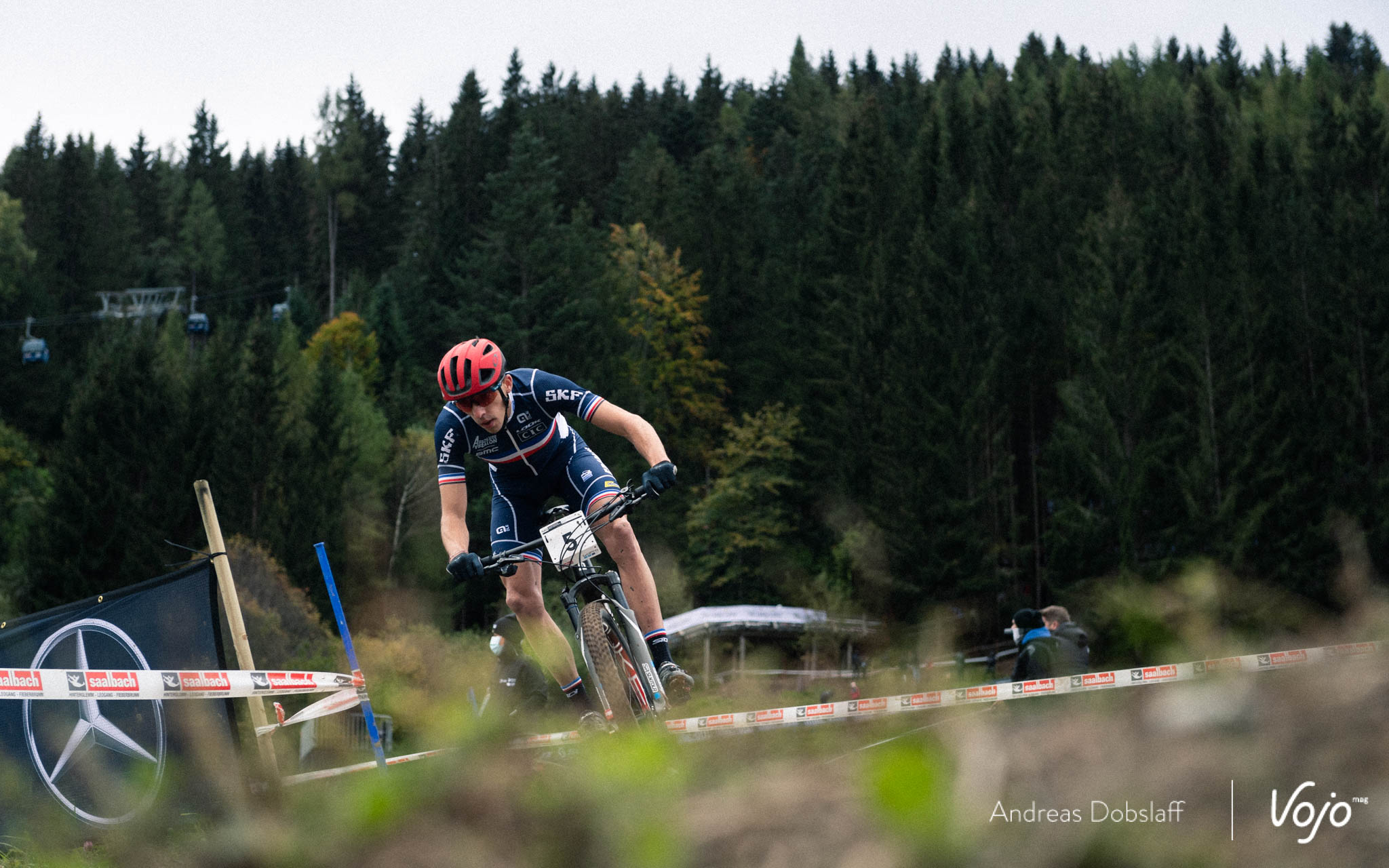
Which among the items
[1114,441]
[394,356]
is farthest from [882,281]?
[394,356]

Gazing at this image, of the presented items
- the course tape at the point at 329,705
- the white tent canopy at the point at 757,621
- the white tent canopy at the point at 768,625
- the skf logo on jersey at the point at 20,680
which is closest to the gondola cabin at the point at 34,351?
the white tent canopy at the point at 768,625

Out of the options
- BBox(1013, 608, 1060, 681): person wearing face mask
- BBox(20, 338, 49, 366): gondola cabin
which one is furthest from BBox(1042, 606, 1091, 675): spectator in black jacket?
BBox(20, 338, 49, 366): gondola cabin

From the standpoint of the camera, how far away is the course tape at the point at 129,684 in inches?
227

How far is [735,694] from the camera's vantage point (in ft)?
6.29

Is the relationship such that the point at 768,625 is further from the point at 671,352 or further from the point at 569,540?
the point at 569,540

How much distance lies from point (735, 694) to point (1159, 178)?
62750 millimetres

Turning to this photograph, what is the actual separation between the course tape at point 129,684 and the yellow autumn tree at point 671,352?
181 feet

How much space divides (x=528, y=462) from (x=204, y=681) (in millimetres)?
2089

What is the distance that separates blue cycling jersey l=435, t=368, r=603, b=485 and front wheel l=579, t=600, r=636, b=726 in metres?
1.07

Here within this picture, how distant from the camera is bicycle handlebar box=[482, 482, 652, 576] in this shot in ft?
21.4

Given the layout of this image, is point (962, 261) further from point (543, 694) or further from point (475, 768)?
point (475, 768)

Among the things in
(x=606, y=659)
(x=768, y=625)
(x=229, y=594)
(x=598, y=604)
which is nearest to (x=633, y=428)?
(x=598, y=604)

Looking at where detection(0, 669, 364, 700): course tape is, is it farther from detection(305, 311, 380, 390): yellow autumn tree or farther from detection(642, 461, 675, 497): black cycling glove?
detection(305, 311, 380, 390): yellow autumn tree

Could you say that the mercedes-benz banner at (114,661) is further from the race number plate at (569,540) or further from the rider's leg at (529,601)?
the race number plate at (569,540)
